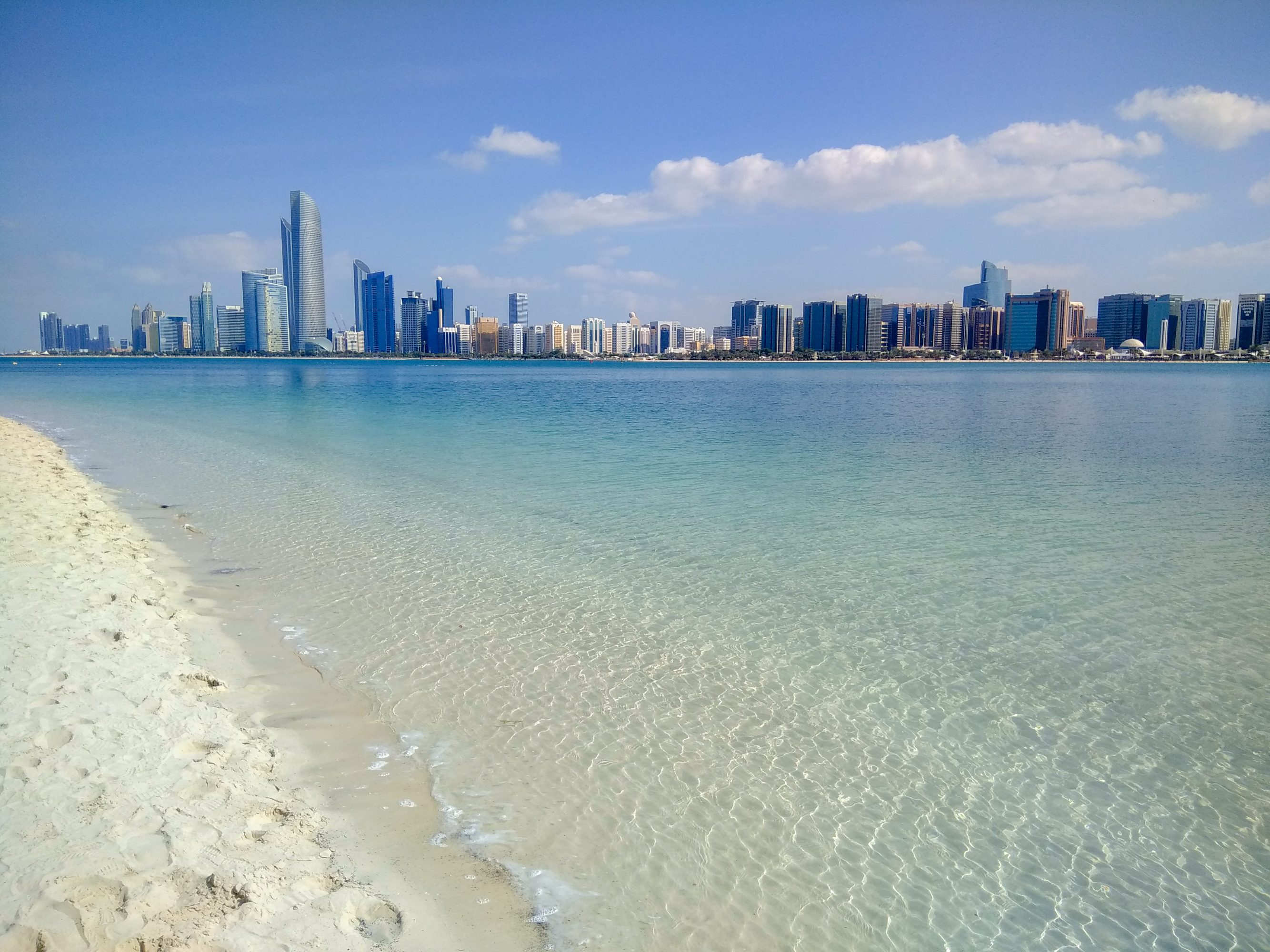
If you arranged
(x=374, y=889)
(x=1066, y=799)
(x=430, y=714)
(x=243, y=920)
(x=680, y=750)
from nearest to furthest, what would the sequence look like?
1. (x=243, y=920)
2. (x=374, y=889)
3. (x=1066, y=799)
4. (x=680, y=750)
5. (x=430, y=714)

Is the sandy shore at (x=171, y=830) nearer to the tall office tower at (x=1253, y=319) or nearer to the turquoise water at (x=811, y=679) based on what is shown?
the turquoise water at (x=811, y=679)

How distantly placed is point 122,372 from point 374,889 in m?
133

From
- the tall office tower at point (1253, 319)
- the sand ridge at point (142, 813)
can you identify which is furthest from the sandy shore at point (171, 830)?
the tall office tower at point (1253, 319)

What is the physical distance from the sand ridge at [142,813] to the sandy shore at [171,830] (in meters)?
0.01

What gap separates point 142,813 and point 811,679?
521 centimetres

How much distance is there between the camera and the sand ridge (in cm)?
Result: 363

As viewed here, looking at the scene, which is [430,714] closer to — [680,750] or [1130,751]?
[680,750]

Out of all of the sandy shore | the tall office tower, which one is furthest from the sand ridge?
the tall office tower

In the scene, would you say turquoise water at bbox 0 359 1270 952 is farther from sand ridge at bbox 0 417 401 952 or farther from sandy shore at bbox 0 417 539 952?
sand ridge at bbox 0 417 401 952

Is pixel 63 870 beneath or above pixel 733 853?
above

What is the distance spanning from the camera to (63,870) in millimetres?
3898

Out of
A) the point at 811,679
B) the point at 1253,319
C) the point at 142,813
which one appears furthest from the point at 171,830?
the point at 1253,319

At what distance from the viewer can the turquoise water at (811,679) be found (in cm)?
439

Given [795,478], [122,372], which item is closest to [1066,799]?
[795,478]
